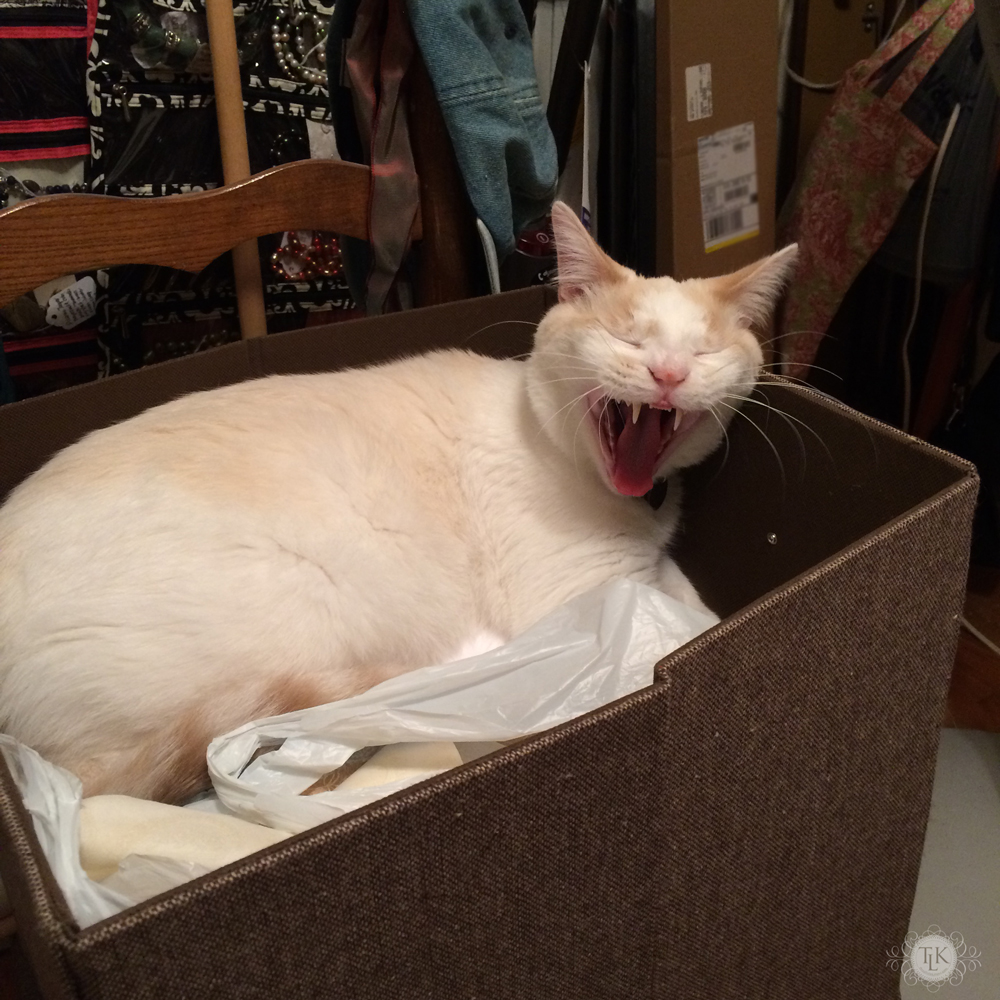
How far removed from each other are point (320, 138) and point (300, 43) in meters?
0.16

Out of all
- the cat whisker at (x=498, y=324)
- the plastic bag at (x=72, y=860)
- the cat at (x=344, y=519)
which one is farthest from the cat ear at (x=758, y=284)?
the plastic bag at (x=72, y=860)

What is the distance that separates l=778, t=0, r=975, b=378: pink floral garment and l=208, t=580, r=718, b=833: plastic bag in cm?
86

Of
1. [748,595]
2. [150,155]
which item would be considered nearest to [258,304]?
[150,155]

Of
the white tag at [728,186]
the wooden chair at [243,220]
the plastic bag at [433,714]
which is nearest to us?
the plastic bag at [433,714]

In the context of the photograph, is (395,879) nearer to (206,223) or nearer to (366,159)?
(206,223)

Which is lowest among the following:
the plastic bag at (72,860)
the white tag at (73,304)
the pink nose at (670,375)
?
the plastic bag at (72,860)

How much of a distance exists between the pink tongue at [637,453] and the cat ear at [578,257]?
7.1 inches

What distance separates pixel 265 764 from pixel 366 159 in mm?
967

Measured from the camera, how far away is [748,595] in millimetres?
1049

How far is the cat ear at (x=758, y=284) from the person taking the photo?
37.9 inches

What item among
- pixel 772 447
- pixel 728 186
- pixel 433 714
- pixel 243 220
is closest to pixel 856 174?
pixel 728 186

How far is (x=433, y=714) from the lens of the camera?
77cm

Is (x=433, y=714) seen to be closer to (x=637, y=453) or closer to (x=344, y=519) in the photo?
(x=344, y=519)

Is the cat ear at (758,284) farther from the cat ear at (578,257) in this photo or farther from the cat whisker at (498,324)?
the cat whisker at (498,324)
